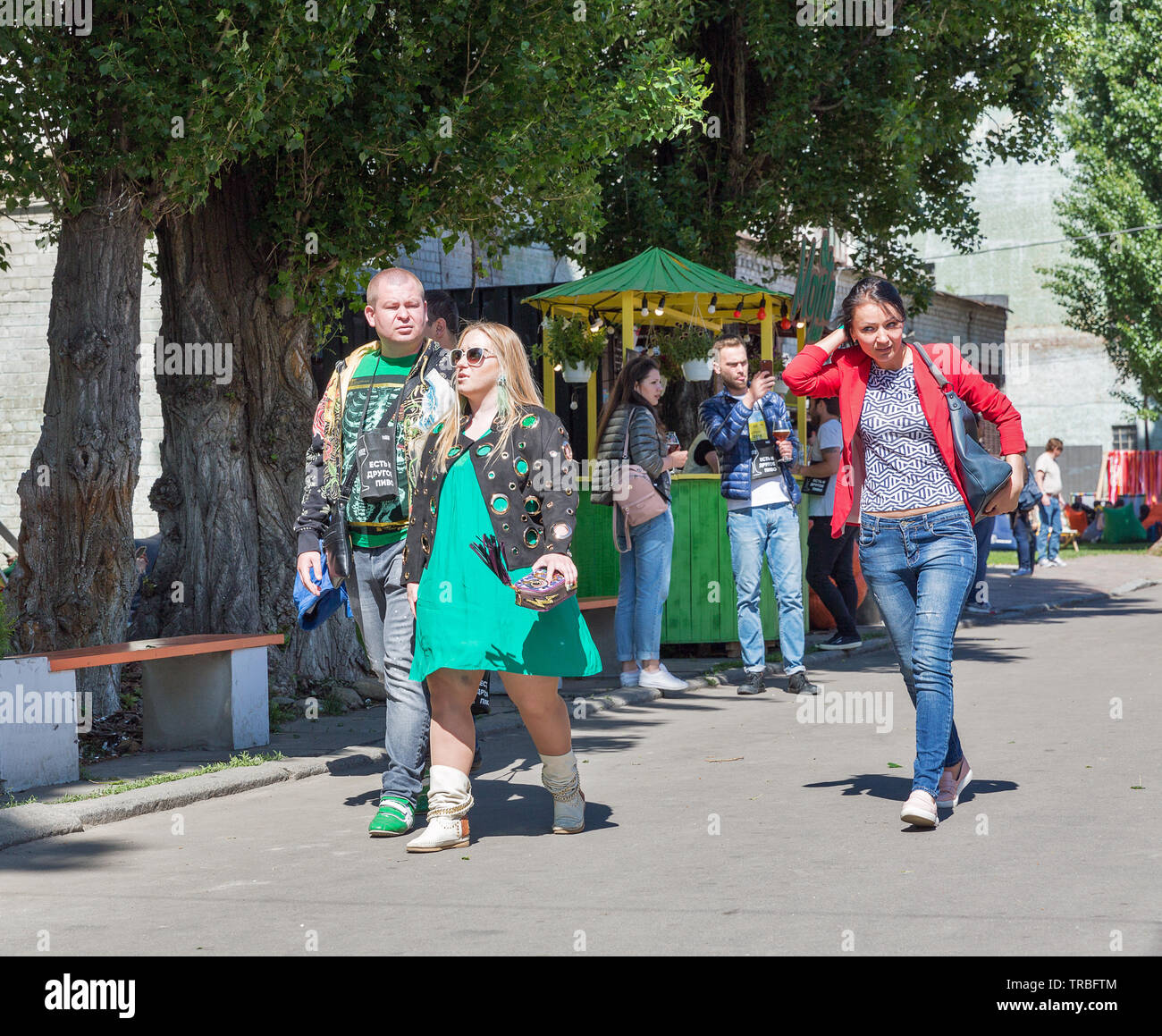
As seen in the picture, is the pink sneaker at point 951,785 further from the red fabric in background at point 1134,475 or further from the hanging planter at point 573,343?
the red fabric in background at point 1134,475

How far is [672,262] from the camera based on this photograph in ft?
41.7

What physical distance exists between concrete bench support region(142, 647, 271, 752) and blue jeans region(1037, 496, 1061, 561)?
18374mm

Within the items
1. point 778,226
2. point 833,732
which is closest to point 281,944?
point 833,732

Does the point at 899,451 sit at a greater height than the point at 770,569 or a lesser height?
greater

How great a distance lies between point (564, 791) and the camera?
5.88m

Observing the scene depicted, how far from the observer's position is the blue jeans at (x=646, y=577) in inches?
396

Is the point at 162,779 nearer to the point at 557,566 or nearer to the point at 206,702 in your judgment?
the point at 206,702

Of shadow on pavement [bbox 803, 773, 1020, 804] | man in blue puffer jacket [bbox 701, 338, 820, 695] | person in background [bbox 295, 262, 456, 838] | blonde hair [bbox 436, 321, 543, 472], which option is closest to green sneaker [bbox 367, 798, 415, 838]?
person in background [bbox 295, 262, 456, 838]

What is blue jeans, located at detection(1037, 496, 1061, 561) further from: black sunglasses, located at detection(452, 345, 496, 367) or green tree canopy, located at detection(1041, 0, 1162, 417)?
black sunglasses, located at detection(452, 345, 496, 367)

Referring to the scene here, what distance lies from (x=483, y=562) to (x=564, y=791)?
3.17 feet

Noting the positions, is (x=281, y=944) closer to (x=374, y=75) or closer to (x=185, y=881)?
(x=185, y=881)

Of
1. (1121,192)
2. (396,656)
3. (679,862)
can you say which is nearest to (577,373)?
(396,656)

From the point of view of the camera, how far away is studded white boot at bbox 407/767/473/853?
5.65 m
